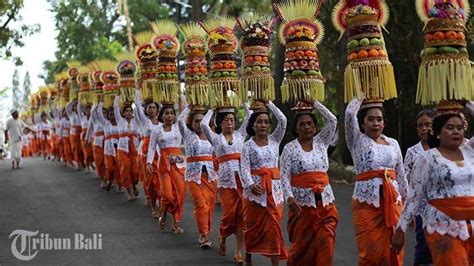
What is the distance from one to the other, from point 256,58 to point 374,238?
287cm

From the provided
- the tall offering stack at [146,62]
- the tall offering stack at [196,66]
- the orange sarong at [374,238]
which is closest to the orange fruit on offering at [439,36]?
the orange sarong at [374,238]

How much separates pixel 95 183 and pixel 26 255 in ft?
26.5

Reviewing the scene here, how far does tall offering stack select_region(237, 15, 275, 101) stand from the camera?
26.7ft

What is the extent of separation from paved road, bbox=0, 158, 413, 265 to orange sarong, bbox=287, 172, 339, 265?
60.1 inches

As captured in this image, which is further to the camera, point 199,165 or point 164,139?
point 164,139

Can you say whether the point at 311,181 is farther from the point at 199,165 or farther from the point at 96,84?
Answer: the point at 96,84

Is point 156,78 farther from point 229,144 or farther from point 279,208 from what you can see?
point 279,208

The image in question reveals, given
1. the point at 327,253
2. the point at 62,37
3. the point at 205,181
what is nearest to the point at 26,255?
the point at 205,181

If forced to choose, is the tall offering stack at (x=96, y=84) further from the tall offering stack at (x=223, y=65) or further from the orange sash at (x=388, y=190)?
the orange sash at (x=388, y=190)

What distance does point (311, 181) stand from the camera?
681 centimetres

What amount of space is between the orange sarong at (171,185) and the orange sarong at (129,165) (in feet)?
9.43

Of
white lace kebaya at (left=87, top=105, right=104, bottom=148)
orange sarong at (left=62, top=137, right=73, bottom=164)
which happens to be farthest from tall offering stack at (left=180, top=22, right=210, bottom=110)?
orange sarong at (left=62, top=137, right=73, bottom=164)

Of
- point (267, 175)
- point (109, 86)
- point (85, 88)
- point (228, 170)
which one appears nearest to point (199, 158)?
point (228, 170)

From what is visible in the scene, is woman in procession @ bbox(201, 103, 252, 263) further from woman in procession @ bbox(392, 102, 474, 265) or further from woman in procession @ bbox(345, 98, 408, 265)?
woman in procession @ bbox(392, 102, 474, 265)
